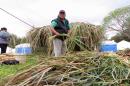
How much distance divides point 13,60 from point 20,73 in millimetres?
6806

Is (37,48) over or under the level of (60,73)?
over

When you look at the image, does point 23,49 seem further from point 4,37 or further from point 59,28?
point 59,28

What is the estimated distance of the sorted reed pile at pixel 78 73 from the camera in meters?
5.47

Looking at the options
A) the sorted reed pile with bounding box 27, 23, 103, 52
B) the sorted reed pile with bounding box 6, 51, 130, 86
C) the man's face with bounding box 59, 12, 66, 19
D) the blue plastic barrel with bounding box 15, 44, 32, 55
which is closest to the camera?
the sorted reed pile with bounding box 6, 51, 130, 86

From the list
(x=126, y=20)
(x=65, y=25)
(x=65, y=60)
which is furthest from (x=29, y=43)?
(x=126, y=20)

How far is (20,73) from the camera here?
19.4 feet

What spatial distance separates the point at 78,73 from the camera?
5652 mm

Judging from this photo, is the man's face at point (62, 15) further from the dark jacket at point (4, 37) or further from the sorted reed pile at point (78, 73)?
the dark jacket at point (4, 37)

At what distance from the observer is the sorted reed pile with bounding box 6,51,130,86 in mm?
5466

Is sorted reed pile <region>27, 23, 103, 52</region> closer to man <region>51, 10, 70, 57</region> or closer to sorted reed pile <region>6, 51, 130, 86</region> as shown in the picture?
man <region>51, 10, 70, 57</region>

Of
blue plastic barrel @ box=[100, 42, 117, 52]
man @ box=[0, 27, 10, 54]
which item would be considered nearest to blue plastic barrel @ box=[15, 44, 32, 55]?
man @ box=[0, 27, 10, 54]

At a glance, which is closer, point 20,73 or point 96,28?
point 20,73

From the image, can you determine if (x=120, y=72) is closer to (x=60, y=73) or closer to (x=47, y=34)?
(x=60, y=73)

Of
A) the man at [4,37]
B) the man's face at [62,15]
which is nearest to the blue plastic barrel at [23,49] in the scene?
the man at [4,37]
